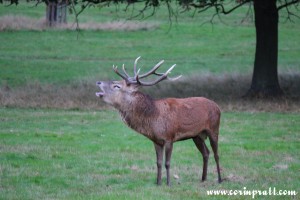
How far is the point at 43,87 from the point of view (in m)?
23.1

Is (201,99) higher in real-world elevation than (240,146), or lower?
higher

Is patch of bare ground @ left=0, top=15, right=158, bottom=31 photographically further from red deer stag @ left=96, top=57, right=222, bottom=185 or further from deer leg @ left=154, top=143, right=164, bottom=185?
deer leg @ left=154, top=143, right=164, bottom=185

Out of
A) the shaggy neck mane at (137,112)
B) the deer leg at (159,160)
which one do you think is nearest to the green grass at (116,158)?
the deer leg at (159,160)

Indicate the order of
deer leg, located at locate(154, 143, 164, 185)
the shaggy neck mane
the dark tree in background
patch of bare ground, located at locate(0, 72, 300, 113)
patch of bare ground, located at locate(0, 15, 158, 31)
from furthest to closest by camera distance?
patch of bare ground, located at locate(0, 15, 158, 31) < the dark tree in background < patch of bare ground, located at locate(0, 72, 300, 113) < the shaggy neck mane < deer leg, located at locate(154, 143, 164, 185)

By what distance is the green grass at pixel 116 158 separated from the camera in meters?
10.5

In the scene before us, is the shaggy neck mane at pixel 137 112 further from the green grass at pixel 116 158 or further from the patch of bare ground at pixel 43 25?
the patch of bare ground at pixel 43 25

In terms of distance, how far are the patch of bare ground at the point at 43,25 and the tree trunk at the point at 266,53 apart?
2150cm

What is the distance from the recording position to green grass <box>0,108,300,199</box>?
34.3 feet

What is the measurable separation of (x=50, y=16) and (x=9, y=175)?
1396 inches

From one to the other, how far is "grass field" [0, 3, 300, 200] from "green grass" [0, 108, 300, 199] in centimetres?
2

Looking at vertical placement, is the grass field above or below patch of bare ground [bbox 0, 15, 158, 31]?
above

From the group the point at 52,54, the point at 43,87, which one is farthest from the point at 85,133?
Result: the point at 52,54

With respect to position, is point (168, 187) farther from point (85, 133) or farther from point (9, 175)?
point (85, 133)

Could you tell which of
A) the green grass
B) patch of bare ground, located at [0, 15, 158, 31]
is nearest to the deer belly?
the green grass
